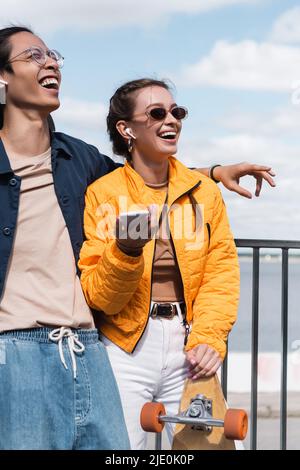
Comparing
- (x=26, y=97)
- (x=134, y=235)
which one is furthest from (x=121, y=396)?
(x=26, y=97)

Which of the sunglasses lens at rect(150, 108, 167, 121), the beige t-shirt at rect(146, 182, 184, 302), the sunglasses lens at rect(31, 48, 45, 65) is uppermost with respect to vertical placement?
the sunglasses lens at rect(31, 48, 45, 65)

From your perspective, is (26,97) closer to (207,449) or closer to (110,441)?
(110,441)

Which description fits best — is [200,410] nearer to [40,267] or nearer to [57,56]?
[40,267]

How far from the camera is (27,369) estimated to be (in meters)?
2.77

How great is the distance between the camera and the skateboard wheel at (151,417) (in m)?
2.89

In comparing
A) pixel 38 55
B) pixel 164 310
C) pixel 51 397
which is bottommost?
pixel 51 397

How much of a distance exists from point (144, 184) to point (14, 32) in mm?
814

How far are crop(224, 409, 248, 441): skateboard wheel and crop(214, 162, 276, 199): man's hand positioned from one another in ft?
3.18

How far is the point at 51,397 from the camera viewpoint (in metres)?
2.78

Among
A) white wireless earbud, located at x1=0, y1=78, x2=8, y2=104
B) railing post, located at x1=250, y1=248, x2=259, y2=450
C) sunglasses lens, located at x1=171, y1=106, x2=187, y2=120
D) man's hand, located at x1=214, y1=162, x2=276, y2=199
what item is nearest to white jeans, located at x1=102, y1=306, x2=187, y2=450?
man's hand, located at x1=214, y1=162, x2=276, y2=199

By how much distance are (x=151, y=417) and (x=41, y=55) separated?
1.44 meters

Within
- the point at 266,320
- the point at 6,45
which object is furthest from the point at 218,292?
the point at 266,320

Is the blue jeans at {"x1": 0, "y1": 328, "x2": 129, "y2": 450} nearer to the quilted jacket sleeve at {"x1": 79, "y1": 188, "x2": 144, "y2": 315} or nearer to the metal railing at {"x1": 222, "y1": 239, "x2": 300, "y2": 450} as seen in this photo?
the quilted jacket sleeve at {"x1": 79, "y1": 188, "x2": 144, "y2": 315}

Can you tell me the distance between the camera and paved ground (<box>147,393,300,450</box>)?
20.6 ft
